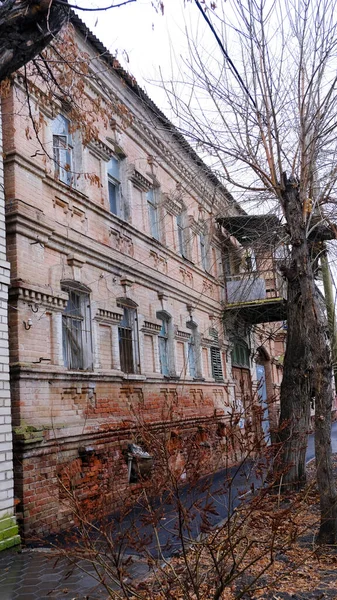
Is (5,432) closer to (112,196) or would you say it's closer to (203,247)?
(112,196)

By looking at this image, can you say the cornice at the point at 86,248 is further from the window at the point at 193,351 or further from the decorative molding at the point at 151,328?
the window at the point at 193,351

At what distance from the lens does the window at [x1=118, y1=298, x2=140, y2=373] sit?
34.9ft

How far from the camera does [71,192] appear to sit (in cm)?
922

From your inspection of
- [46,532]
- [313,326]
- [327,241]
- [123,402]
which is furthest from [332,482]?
[327,241]

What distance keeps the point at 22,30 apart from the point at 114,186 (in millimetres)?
7735

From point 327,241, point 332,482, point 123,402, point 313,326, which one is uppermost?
point 327,241

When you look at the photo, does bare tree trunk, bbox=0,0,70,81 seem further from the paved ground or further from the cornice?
the cornice

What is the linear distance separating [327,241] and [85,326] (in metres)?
5.32

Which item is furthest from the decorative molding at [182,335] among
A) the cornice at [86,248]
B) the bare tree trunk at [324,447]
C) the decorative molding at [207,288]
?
the bare tree trunk at [324,447]

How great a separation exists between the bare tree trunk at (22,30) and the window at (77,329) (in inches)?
203

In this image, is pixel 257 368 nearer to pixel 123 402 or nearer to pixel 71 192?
pixel 123 402

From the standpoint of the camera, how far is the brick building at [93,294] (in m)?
7.40

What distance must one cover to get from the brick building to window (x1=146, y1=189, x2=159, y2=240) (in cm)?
5

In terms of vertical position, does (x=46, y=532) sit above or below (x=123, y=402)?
below
